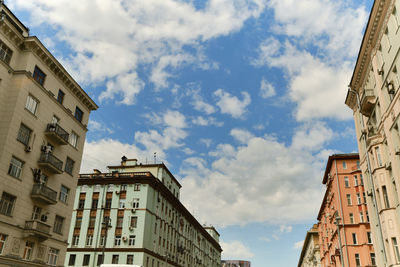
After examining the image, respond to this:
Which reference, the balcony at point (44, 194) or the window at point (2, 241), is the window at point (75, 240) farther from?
the window at point (2, 241)

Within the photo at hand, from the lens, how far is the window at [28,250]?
95.8 feet

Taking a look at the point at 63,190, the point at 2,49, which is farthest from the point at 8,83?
the point at 63,190

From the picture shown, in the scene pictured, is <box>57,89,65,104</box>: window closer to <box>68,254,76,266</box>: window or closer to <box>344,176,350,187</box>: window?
<box>68,254,76,266</box>: window

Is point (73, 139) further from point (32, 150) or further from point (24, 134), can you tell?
point (24, 134)

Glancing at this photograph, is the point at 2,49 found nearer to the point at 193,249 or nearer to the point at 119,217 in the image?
the point at 119,217

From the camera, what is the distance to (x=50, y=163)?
104 feet

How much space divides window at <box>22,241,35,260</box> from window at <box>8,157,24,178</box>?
579 cm

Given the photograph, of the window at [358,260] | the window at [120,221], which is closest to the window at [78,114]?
the window at [120,221]

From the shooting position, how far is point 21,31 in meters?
31.1

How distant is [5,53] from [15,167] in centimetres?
949

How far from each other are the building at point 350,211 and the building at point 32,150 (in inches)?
1314

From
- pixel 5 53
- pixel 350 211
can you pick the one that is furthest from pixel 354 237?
pixel 5 53

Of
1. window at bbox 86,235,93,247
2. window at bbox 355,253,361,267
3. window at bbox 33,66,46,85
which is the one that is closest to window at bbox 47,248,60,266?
window at bbox 33,66,46,85

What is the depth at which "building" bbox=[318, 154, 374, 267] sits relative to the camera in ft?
155
